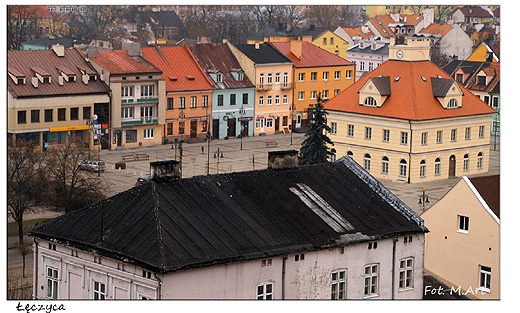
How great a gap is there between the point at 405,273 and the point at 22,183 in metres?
22.9

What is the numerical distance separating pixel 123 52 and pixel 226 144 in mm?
8762

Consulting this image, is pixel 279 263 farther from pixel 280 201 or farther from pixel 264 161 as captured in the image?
pixel 264 161

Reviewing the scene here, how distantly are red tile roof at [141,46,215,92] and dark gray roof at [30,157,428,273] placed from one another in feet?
162

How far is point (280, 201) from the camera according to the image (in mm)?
40156

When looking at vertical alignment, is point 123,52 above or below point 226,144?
above

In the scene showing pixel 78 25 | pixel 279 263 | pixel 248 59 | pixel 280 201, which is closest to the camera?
pixel 279 263

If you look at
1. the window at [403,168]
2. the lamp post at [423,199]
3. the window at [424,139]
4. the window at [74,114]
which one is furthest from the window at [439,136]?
the window at [74,114]

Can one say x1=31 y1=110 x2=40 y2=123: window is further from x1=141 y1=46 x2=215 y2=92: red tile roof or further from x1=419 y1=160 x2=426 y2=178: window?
x1=419 y1=160 x2=426 y2=178: window

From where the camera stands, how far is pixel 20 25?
130500 mm

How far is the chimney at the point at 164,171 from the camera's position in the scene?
38.6m

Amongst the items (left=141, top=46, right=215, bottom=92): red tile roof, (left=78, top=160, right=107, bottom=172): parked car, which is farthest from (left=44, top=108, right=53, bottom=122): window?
(left=141, top=46, right=215, bottom=92): red tile roof

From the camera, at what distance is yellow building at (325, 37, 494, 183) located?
7912 centimetres

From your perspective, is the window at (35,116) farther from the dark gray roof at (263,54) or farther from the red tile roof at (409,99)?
the dark gray roof at (263,54)

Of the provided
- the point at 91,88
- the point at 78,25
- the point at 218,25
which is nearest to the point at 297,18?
the point at 218,25
